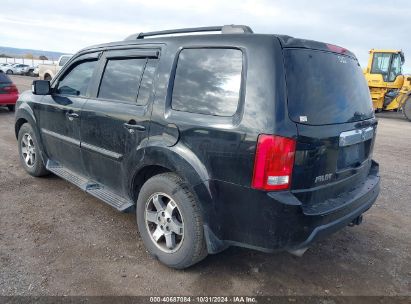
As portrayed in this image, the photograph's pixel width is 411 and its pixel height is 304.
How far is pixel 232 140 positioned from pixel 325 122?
721 millimetres

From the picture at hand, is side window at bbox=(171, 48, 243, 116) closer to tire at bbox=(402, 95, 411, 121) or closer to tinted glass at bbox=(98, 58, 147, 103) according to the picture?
tinted glass at bbox=(98, 58, 147, 103)

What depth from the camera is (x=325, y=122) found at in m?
2.61

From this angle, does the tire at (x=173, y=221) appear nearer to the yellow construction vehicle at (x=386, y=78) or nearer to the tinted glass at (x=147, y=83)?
the tinted glass at (x=147, y=83)

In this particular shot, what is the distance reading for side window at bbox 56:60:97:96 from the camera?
13.1 feet

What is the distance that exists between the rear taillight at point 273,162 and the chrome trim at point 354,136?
1.93 feet

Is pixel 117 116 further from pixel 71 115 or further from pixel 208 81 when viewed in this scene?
pixel 208 81

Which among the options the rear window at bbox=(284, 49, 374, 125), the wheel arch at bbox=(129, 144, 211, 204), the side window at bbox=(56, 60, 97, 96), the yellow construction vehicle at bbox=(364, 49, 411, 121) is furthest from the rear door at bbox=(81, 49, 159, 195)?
the yellow construction vehicle at bbox=(364, 49, 411, 121)

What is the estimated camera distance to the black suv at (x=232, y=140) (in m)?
2.41

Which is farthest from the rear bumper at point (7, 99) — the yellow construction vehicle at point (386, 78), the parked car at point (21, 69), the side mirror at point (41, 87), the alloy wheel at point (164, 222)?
the parked car at point (21, 69)

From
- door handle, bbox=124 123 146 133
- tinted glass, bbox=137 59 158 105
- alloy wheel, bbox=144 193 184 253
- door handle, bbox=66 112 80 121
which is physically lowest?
alloy wheel, bbox=144 193 184 253

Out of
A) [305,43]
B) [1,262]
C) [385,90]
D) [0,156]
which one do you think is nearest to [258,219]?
[305,43]

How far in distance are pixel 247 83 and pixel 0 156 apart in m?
5.43

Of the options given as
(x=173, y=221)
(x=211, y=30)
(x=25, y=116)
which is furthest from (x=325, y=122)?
(x=25, y=116)

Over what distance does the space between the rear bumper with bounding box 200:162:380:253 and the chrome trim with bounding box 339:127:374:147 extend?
49 centimetres
